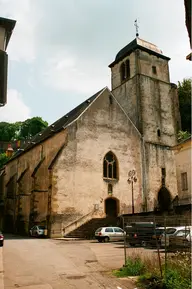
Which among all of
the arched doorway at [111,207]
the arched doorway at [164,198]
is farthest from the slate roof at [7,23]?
the arched doorway at [164,198]

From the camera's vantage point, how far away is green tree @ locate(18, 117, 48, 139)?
6631cm

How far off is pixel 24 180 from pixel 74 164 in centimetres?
1084

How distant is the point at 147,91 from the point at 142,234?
91.5ft

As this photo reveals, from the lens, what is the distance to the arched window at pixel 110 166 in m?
30.3

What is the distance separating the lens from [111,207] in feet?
97.9

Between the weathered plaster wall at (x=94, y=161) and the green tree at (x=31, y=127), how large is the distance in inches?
1440

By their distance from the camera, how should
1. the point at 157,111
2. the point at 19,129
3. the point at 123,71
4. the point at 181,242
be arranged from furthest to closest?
the point at 19,129, the point at 123,71, the point at 157,111, the point at 181,242

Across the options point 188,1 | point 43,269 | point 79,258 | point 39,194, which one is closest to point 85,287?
point 43,269

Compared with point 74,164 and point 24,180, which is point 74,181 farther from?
point 24,180

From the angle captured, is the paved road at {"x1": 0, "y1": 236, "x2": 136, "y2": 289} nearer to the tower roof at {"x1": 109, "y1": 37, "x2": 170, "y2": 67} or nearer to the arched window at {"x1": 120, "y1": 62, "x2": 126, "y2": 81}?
the arched window at {"x1": 120, "y1": 62, "x2": 126, "y2": 81}

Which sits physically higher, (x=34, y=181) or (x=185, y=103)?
(x=185, y=103)

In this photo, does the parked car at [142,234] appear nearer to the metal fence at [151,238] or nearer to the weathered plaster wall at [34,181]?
the metal fence at [151,238]

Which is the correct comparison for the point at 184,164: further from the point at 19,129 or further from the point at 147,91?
the point at 19,129

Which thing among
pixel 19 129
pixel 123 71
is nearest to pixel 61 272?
pixel 123 71
